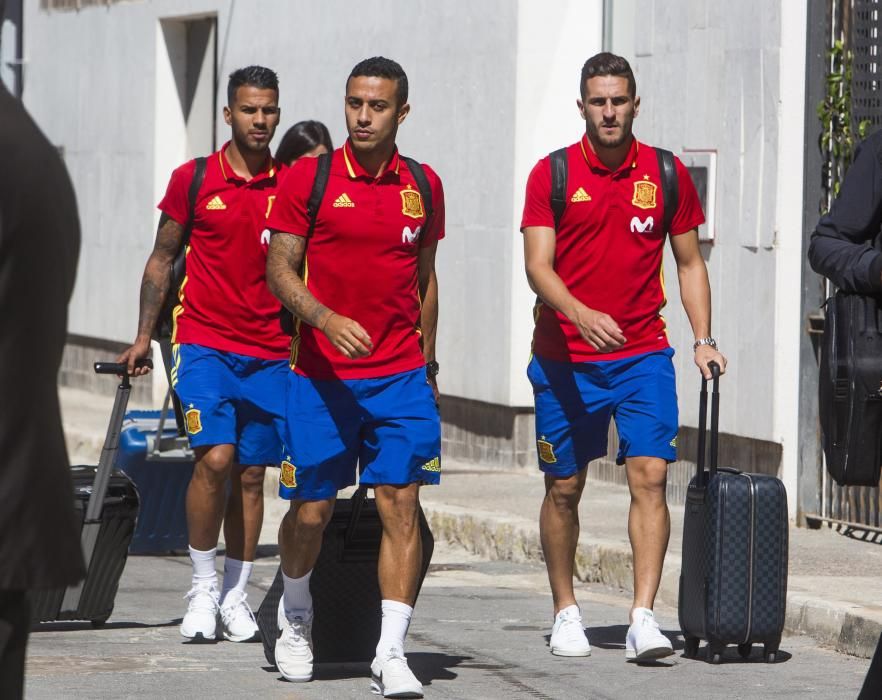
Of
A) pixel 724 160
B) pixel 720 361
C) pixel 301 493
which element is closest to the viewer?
pixel 301 493

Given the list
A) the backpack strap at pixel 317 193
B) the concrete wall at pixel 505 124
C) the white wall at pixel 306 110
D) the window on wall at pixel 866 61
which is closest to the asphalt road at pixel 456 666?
the backpack strap at pixel 317 193

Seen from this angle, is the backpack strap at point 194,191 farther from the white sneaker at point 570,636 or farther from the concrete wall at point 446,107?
the concrete wall at point 446,107

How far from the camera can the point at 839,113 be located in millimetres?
10250

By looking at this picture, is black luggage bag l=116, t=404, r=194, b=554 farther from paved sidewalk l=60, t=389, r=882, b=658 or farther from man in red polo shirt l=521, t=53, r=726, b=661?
man in red polo shirt l=521, t=53, r=726, b=661

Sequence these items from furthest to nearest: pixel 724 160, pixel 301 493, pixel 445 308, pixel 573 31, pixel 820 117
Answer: pixel 445 308 < pixel 573 31 < pixel 724 160 < pixel 820 117 < pixel 301 493

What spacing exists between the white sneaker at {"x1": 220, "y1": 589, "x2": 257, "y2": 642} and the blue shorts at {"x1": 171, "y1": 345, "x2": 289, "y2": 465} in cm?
52

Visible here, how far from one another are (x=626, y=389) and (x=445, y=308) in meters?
6.36

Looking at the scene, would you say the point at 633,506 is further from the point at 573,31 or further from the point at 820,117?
the point at 573,31

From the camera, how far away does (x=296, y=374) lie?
6.87m

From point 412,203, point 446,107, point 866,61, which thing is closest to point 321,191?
point 412,203

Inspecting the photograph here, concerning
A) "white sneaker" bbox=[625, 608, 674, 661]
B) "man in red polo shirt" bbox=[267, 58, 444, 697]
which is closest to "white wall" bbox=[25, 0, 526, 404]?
"white sneaker" bbox=[625, 608, 674, 661]

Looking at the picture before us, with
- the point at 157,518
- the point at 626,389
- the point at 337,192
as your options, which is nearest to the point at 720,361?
the point at 626,389

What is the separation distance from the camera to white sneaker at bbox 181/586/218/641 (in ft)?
25.2

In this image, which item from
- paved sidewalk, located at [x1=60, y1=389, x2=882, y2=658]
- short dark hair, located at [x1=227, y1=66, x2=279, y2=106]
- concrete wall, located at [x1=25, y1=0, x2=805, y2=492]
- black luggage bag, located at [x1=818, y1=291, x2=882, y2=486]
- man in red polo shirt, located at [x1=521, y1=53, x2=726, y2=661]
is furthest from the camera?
concrete wall, located at [x1=25, y1=0, x2=805, y2=492]
